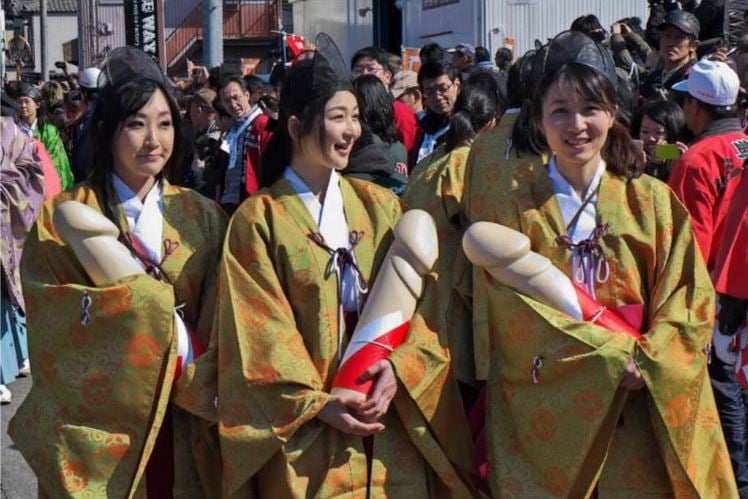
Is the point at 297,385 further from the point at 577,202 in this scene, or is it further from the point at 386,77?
the point at 386,77

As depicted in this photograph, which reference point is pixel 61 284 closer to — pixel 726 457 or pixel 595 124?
pixel 595 124

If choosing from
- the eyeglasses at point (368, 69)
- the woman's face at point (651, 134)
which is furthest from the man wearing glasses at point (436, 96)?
the woman's face at point (651, 134)

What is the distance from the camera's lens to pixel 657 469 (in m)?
3.64

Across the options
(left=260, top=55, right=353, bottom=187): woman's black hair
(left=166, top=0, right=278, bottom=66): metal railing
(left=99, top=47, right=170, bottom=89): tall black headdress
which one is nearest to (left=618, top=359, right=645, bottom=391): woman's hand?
(left=260, top=55, right=353, bottom=187): woman's black hair

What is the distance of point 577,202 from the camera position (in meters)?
3.75

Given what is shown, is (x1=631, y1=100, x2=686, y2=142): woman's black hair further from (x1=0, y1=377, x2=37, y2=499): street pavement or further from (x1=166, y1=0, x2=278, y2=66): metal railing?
(x1=166, y1=0, x2=278, y2=66): metal railing

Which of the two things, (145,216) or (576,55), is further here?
(145,216)

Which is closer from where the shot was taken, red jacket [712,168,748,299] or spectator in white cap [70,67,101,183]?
red jacket [712,168,748,299]

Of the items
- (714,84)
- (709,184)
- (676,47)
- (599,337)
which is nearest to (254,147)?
(676,47)

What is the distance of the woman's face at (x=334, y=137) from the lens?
379 cm

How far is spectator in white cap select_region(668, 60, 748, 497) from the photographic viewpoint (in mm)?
5078

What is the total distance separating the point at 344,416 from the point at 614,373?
2.57 feet

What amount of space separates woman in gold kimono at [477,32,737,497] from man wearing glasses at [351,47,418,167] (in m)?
2.90

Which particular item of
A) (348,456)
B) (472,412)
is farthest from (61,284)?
(472,412)
